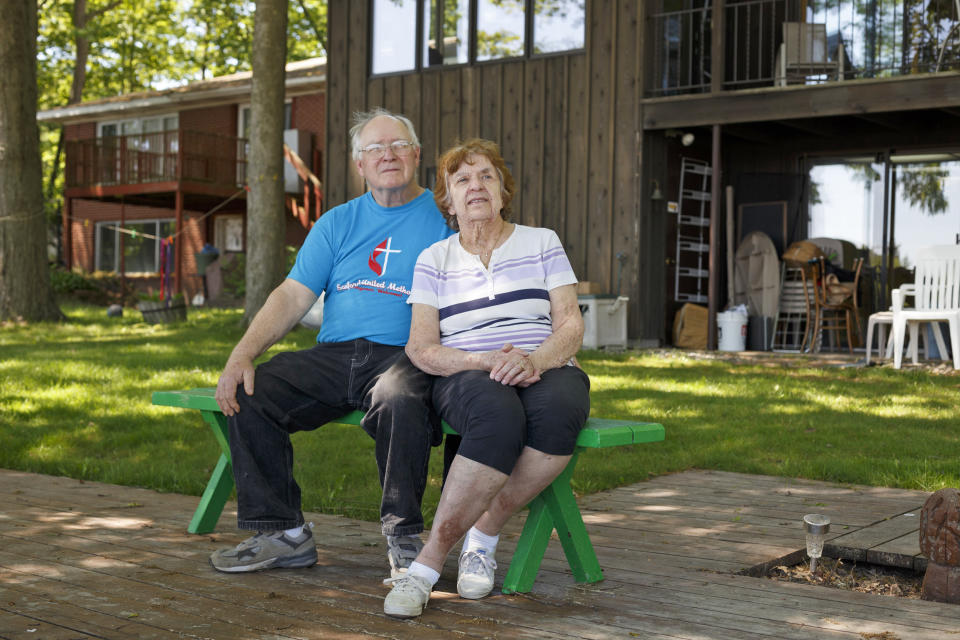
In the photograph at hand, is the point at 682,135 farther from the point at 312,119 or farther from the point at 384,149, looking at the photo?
the point at 312,119

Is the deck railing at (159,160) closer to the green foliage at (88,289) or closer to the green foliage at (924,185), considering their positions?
the green foliage at (88,289)

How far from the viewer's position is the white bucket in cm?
1110

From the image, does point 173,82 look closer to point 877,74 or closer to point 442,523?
point 877,74

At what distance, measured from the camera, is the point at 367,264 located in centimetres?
336

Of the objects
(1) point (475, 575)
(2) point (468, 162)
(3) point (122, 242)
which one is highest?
(3) point (122, 242)

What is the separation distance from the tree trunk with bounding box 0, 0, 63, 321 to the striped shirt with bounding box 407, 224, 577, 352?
35.7ft

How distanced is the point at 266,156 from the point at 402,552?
9389 mm

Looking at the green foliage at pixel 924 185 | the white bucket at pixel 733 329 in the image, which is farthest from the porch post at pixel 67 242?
the green foliage at pixel 924 185

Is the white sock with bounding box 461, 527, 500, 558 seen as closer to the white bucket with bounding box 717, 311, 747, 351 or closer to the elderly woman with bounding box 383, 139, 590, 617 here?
the elderly woman with bounding box 383, 139, 590, 617

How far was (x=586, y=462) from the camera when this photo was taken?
500cm

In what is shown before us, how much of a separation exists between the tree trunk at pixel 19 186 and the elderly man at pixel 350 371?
408 inches

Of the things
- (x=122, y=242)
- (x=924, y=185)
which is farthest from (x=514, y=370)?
(x=122, y=242)

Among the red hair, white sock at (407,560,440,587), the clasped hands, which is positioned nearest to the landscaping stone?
the clasped hands

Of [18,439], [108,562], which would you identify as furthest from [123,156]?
[108,562]
